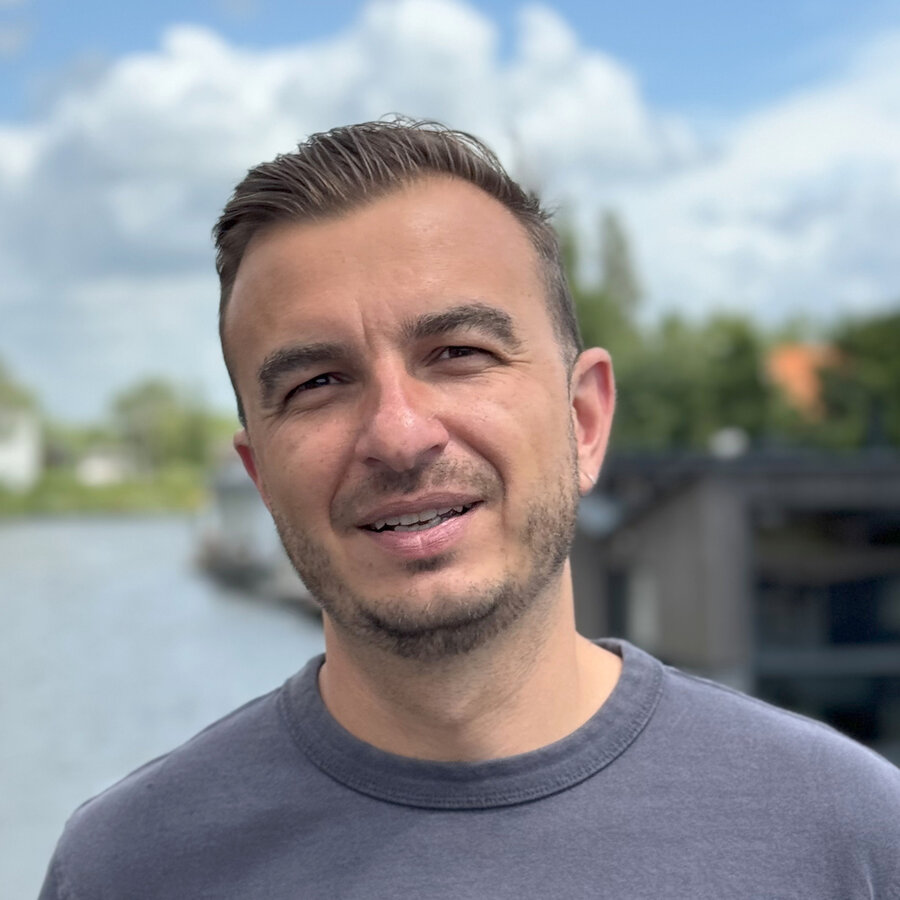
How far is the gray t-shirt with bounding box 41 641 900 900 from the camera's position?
161 cm

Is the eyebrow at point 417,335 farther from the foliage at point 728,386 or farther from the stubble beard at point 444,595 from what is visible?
the foliage at point 728,386

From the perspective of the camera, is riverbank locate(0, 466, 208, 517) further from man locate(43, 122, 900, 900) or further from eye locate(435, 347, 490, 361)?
eye locate(435, 347, 490, 361)

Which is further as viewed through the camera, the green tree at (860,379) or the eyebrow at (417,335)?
the green tree at (860,379)

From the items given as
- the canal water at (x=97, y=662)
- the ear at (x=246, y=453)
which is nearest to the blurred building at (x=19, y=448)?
the canal water at (x=97, y=662)

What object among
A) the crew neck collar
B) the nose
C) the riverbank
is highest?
the nose

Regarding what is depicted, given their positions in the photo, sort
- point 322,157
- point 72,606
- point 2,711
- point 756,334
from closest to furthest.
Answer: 1. point 322,157
2. point 2,711
3. point 72,606
4. point 756,334

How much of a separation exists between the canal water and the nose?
1.08m

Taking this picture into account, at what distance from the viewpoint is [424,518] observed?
63.3 inches

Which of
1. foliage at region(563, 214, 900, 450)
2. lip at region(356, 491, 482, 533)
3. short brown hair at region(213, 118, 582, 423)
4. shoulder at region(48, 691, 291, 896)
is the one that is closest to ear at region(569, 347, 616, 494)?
short brown hair at region(213, 118, 582, 423)

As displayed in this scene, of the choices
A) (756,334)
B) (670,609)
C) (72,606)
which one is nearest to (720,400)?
(756,334)

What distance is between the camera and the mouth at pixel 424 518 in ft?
5.26

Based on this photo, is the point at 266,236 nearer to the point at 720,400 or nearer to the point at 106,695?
the point at 106,695

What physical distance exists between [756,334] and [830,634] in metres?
44.2

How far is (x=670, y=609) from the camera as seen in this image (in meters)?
16.4
